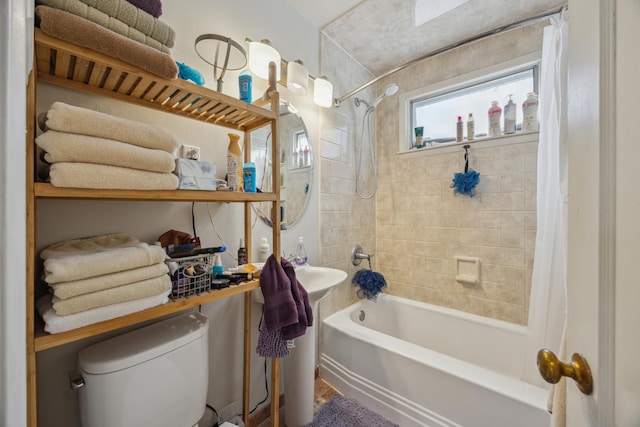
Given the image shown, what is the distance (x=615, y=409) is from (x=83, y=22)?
121 centimetres

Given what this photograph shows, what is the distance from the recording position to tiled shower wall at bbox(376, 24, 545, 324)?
1.71 metres

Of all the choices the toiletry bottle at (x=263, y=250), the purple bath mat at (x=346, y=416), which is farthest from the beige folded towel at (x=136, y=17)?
the purple bath mat at (x=346, y=416)

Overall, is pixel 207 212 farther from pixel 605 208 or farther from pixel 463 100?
pixel 463 100

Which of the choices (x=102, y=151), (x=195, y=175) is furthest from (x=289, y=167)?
(x=102, y=151)

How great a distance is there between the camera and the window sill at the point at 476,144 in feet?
A: 5.51

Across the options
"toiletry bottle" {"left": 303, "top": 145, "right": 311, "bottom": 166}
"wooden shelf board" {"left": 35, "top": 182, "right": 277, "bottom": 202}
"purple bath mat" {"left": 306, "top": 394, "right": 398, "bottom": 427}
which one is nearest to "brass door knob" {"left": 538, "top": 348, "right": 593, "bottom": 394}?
"wooden shelf board" {"left": 35, "top": 182, "right": 277, "bottom": 202}

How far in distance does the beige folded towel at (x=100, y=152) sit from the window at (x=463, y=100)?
1.96 metres

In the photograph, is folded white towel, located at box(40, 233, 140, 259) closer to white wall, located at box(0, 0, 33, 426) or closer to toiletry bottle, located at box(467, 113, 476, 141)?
white wall, located at box(0, 0, 33, 426)

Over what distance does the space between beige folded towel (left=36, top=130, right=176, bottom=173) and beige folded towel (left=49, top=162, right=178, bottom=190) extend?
1 cm

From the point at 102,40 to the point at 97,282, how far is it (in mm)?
609

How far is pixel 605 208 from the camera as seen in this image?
0.35 meters

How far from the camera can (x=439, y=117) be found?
214cm

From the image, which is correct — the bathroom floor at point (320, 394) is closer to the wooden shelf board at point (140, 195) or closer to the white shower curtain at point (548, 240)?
the white shower curtain at point (548, 240)
